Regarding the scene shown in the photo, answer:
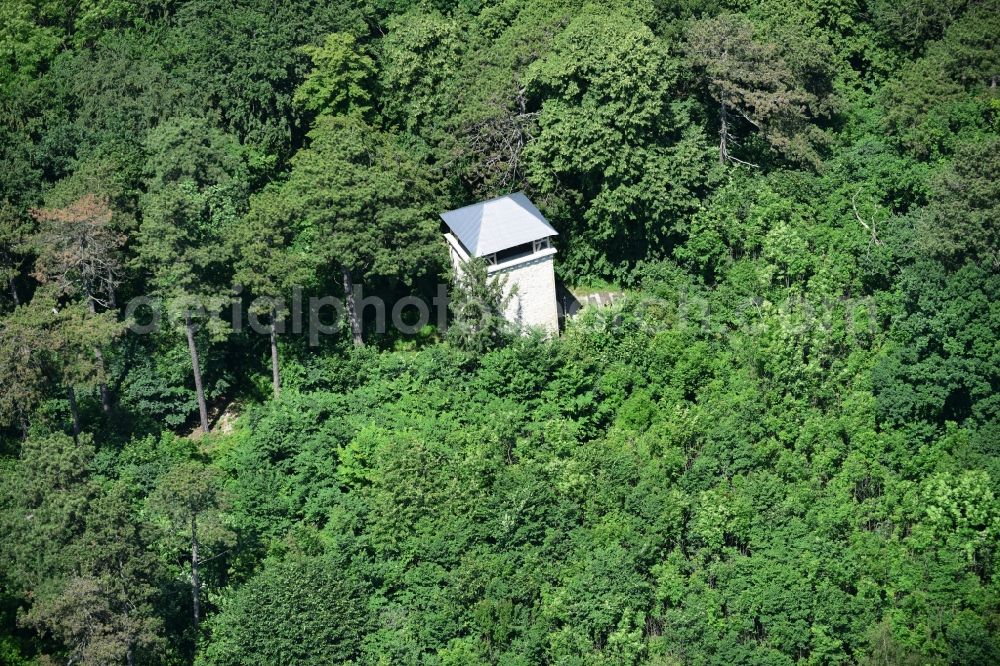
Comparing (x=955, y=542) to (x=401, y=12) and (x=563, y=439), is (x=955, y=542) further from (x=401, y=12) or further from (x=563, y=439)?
(x=401, y=12)

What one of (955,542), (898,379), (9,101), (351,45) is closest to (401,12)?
(351,45)

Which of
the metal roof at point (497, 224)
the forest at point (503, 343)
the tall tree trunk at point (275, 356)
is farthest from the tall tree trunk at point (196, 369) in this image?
the metal roof at point (497, 224)

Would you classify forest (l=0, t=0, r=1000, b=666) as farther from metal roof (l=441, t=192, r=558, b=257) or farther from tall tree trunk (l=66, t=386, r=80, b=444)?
metal roof (l=441, t=192, r=558, b=257)

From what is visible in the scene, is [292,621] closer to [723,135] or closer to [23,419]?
[23,419]

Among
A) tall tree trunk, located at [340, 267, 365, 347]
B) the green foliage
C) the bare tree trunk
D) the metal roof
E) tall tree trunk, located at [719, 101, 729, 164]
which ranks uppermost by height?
tall tree trunk, located at [719, 101, 729, 164]

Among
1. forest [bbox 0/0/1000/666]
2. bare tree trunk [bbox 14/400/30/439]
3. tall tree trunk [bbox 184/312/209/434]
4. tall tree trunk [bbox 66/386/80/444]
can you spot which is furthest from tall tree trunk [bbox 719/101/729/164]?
bare tree trunk [bbox 14/400/30/439]

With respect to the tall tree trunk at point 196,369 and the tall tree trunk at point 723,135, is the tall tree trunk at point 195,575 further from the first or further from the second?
the tall tree trunk at point 723,135

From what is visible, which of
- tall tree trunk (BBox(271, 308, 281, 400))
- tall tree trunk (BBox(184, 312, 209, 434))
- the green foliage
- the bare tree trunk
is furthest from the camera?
tall tree trunk (BBox(271, 308, 281, 400))
